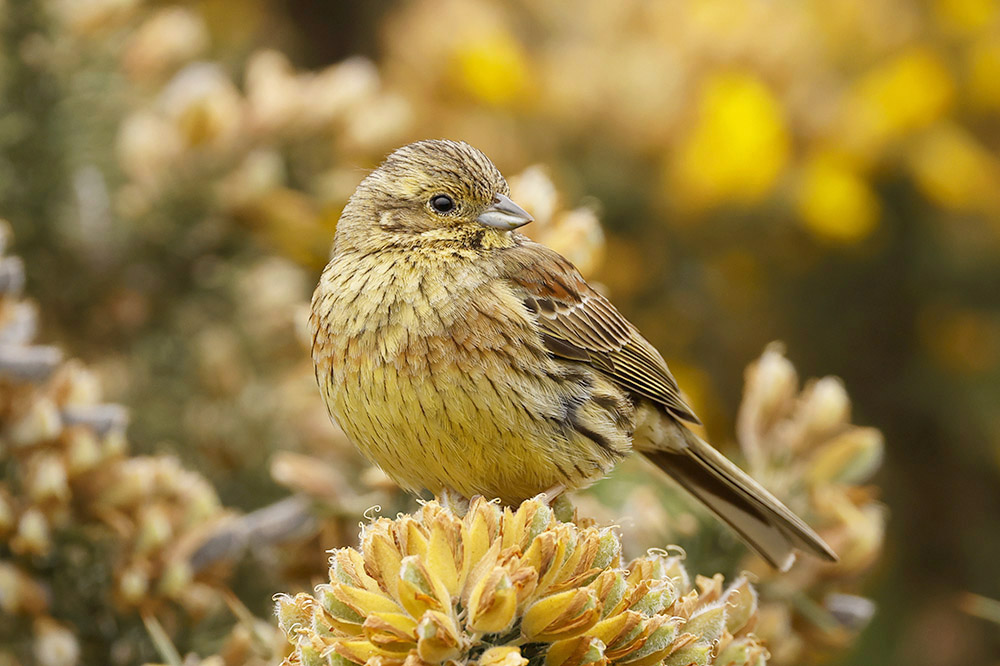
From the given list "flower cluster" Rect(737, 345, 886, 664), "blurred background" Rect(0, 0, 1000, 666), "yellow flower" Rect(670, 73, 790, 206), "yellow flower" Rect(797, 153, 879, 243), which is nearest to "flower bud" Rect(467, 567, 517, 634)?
"flower cluster" Rect(737, 345, 886, 664)

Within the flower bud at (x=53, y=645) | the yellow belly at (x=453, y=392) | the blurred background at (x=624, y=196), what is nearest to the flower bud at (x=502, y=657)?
the yellow belly at (x=453, y=392)

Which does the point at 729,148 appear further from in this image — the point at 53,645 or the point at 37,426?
the point at 53,645

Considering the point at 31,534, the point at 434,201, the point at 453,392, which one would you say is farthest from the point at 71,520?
the point at 434,201

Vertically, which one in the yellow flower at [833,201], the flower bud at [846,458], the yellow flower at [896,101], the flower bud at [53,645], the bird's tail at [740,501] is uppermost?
the yellow flower at [896,101]

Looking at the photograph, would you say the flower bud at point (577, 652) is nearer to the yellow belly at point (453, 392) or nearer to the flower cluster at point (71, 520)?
the yellow belly at point (453, 392)

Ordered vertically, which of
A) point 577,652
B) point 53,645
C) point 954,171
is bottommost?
point 53,645

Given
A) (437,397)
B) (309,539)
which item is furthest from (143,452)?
(437,397)

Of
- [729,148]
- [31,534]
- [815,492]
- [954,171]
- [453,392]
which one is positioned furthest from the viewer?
[954,171]
